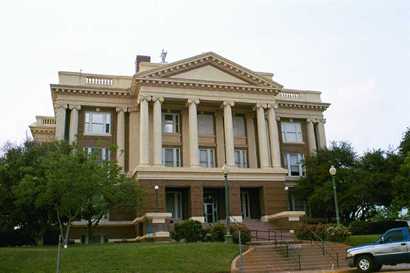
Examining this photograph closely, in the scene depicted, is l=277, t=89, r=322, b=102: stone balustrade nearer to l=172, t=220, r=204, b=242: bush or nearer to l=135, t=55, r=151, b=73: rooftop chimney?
l=135, t=55, r=151, b=73: rooftop chimney

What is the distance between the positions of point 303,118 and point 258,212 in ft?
43.2

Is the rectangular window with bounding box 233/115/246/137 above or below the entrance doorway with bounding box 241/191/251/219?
above

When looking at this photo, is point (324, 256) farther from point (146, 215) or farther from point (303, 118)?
point (303, 118)

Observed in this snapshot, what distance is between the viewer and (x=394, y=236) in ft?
68.2

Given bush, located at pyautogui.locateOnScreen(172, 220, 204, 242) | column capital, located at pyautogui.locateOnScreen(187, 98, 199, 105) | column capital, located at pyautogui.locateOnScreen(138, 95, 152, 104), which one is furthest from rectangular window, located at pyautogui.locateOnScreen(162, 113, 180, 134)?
bush, located at pyautogui.locateOnScreen(172, 220, 204, 242)

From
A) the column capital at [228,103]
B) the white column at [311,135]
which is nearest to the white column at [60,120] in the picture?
the column capital at [228,103]

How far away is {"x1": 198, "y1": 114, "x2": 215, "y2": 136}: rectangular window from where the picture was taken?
45.3m

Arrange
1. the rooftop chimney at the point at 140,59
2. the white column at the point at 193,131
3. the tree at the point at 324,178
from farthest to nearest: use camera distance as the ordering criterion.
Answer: the rooftop chimney at the point at 140,59, the white column at the point at 193,131, the tree at the point at 324,178

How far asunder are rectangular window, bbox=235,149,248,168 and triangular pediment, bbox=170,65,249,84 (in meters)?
7.05

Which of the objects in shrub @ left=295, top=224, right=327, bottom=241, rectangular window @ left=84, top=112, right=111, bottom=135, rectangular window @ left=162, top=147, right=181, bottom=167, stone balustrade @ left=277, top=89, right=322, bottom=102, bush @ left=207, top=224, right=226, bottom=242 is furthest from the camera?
stone balustrade @ left=277, top=89, right=322, bottom=102

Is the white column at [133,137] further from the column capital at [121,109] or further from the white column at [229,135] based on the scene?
the white column at [229,135]

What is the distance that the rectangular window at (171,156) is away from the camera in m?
43.7

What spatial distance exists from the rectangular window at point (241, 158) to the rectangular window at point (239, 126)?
1.73 m

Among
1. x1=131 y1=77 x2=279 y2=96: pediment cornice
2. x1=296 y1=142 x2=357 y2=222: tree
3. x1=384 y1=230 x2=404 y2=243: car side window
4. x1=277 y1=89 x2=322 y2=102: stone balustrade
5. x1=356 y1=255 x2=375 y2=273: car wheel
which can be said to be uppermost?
x1=277 y1=89 x2=322 y2=102: stone balustrade
